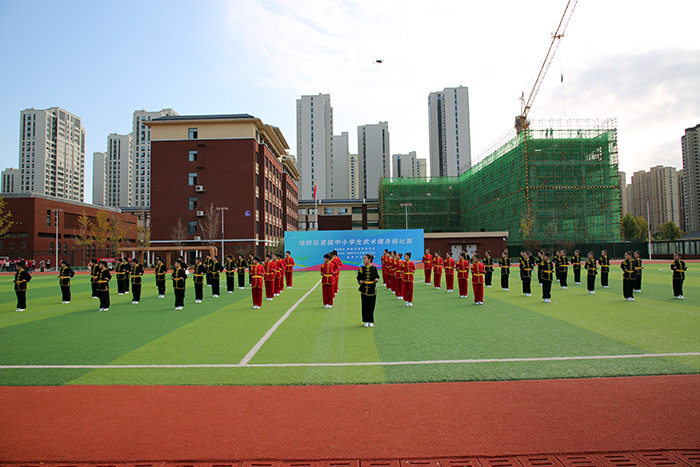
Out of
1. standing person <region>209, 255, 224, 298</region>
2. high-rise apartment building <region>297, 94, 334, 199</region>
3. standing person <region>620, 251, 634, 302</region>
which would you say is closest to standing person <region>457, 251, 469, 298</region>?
standing person <region>620, 251, 634, 302</region>

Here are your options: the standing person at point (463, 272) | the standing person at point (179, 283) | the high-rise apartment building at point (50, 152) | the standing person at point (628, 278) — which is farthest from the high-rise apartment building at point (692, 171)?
the high-rise apartment building at point (50, 152)

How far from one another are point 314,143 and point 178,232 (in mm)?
68000

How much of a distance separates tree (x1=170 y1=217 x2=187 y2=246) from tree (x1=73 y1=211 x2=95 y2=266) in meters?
20.1

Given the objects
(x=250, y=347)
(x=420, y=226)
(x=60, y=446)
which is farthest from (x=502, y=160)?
(x=60, y=446)

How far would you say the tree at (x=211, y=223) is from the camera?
49944 mm

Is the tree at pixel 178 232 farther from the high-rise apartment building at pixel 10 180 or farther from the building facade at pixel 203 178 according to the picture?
the high-rise apartment building at pixel 10 180

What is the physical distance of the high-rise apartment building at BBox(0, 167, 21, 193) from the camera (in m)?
137

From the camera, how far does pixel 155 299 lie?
17.0 meters

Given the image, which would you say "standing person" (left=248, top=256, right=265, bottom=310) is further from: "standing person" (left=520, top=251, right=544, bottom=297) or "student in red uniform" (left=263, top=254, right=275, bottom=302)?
"standing person" (left=520, top=251, right=544, bottom=297)

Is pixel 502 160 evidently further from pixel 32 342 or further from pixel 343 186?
pixel 343 186

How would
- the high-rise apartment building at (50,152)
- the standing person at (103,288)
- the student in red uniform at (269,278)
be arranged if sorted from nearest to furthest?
the standing person at (103,288) < the student in red uniform at (269,278) < the high-rise apartment building at (50,152)

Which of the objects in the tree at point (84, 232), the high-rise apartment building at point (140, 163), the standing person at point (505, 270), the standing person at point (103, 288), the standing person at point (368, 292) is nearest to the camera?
the standing person at point (368, 292)

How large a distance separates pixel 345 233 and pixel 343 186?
278ft

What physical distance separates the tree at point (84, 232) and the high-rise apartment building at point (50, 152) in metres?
81.1
